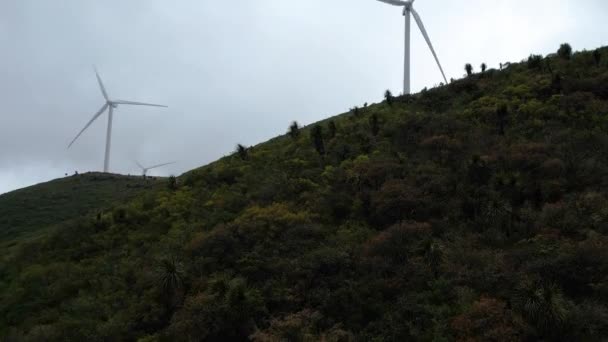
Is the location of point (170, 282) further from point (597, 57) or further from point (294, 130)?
point (597, 57)

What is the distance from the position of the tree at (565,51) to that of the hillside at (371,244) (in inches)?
304

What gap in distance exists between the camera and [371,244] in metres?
36.2

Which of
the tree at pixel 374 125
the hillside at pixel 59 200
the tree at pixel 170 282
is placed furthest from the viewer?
the hillside at pixel 59 200

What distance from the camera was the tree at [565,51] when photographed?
6679cm

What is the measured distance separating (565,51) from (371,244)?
44.2 meters

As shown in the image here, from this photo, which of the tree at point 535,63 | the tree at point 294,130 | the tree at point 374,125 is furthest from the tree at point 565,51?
the tree at point 294,130

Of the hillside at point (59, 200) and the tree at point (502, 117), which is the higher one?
the hillside at point (59, 200)

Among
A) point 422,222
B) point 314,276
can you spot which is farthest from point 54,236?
point 422,222

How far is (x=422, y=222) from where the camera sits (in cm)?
3884

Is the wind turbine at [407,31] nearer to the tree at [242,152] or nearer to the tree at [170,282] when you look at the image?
the tree at [242,152]

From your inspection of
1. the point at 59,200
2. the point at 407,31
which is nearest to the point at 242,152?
the point at 407,31

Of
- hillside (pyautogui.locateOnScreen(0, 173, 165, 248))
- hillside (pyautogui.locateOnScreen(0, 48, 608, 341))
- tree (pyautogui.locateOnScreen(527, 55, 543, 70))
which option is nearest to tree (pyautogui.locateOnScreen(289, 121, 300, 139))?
hillside (pyautogui.locateOnScreen(0, 48, 608, 341))

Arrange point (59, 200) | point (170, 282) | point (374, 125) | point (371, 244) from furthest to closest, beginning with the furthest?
point (59, 200), point (374, 125), point (371, 244), point (170, 282)

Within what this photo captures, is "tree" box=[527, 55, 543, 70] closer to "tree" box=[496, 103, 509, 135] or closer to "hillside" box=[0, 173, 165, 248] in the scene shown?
"tree" box=[496, 103, 509, 135]
